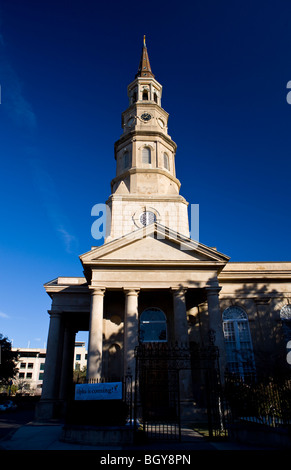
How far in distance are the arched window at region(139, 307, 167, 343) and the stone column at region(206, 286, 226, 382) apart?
11.6 ft

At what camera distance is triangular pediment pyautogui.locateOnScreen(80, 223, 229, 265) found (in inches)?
761

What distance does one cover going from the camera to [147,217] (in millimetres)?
26328

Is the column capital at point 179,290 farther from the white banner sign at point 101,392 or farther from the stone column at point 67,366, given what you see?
the stone column at point 67,366

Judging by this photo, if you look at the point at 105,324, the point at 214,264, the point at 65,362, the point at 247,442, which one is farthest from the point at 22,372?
the point at 247,442

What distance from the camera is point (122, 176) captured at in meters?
28.7

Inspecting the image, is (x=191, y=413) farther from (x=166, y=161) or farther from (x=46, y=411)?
(x=166, y=161)

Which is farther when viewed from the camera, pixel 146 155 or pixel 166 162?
pixel 166 162

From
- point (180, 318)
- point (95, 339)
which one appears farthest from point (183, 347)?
point (95, 339)

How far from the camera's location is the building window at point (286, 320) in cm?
2209

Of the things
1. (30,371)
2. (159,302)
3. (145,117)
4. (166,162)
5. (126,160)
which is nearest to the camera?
(159,302)

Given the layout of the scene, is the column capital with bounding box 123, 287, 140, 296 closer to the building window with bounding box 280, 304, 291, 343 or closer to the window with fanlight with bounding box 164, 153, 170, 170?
the building window with bounding box 280, 304, 291, 343

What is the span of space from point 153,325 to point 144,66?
30324 mm

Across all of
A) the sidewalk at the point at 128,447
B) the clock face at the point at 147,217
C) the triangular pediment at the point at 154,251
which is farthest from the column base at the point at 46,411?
the clock face at the point at 147,217

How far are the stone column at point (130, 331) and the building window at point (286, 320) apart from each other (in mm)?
10947
